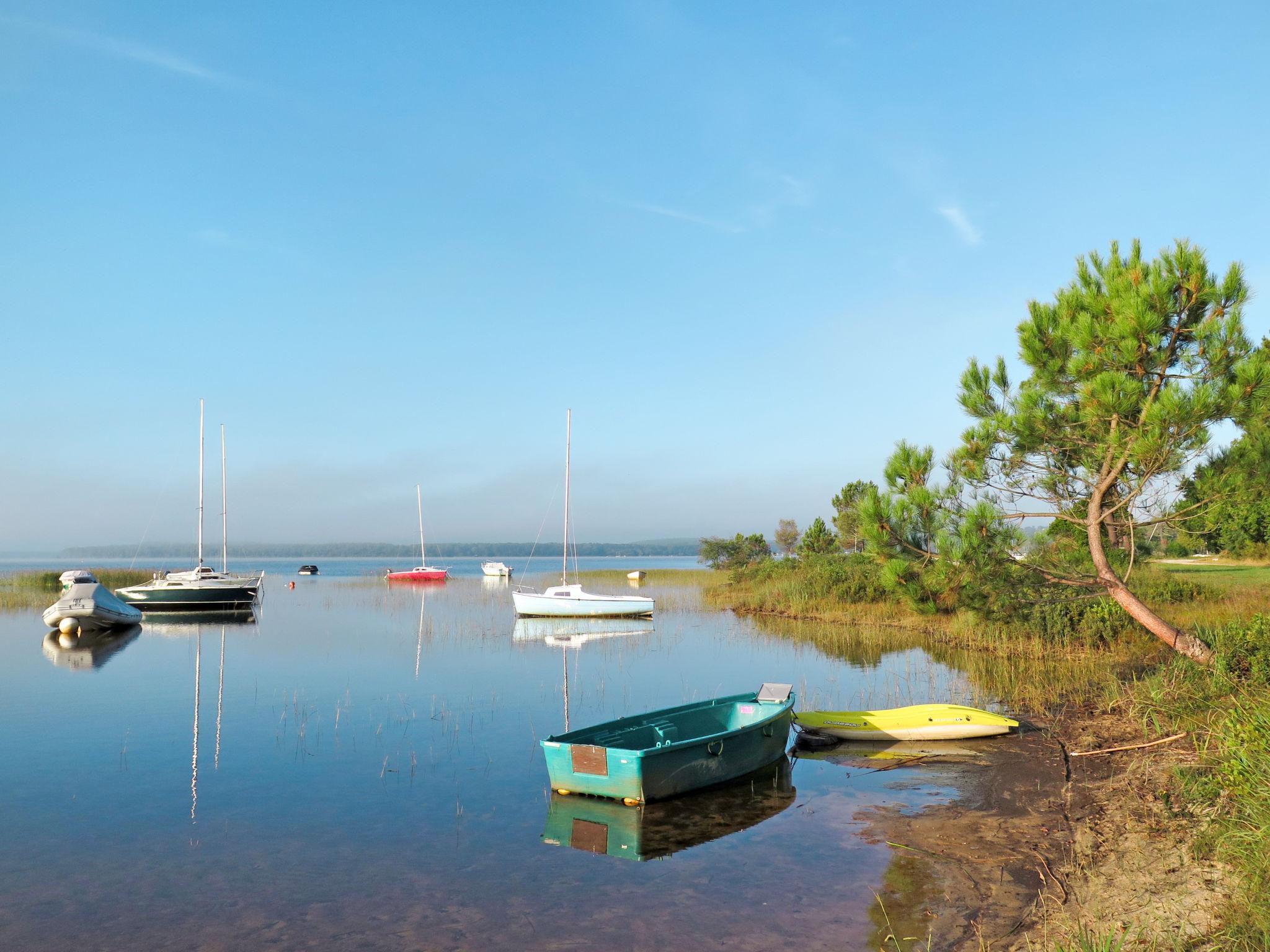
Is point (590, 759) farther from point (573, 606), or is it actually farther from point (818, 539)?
point (818, 539)

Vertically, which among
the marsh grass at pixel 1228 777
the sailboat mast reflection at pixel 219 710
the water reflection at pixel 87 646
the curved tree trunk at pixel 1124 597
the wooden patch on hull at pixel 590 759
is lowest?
the sailboat mast reflection at pixel 219 710

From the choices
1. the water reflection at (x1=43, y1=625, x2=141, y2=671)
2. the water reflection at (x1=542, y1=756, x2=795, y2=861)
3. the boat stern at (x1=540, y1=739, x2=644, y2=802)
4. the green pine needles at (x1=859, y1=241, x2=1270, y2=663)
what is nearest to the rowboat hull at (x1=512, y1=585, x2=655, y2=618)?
the water reflection at (x1=43, y1=625, x2=141, y2=671)

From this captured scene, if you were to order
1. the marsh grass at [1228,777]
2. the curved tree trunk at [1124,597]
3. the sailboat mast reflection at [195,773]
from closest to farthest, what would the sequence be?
the marsh grass at [1228,777], the sailboat mast reflection at [195,773], the curved tree trunk at [1124,597]

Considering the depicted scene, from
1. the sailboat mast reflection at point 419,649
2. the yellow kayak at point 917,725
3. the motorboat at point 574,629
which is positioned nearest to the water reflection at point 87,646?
the sailboat mast reflection at point 419,649

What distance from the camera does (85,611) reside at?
31094 millimetres

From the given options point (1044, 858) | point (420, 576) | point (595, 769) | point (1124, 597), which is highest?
point (1124, 597)

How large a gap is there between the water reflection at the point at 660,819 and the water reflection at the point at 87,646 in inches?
750

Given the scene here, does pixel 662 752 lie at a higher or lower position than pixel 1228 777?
lower

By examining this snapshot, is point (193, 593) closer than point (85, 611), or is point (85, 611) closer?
point (85, 611)

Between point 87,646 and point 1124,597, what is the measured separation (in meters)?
29.6

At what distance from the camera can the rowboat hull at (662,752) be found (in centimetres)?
1069

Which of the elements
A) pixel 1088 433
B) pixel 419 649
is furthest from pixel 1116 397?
pixel 419 649

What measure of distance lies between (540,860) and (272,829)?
3.41m

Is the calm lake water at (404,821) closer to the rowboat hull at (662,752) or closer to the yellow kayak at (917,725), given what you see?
the rowboat hull at (662,752)
